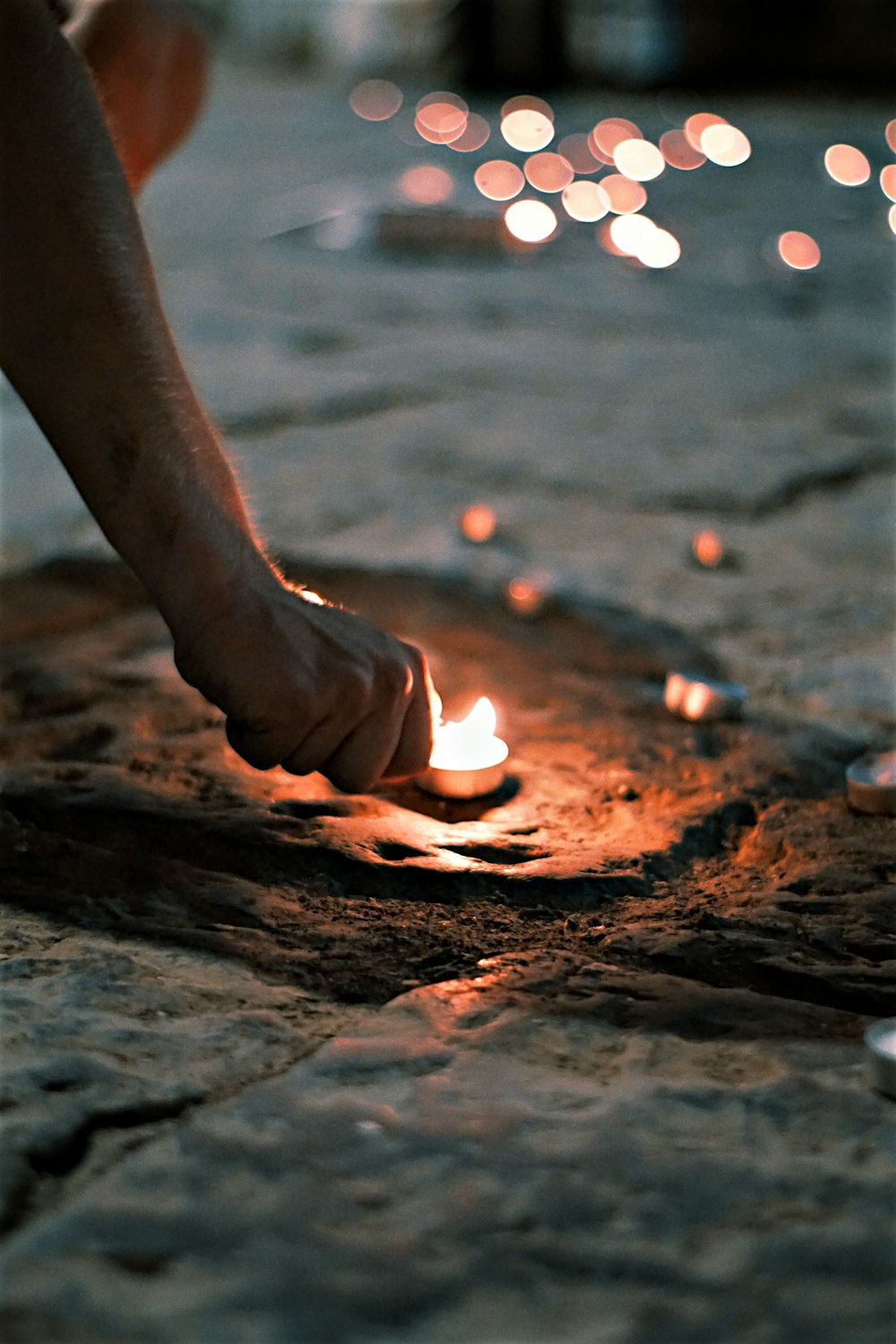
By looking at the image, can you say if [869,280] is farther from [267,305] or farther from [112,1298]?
[112,1298]

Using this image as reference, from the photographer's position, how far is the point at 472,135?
757cm

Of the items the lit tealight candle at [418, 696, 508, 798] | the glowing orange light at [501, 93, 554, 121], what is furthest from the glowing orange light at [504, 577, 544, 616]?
the glowing orange light at [501, 93, 554, 121]

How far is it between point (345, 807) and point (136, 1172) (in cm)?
59

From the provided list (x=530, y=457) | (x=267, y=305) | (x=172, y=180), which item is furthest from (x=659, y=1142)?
(x=172, y=180)

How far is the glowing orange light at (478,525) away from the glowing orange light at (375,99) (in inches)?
267

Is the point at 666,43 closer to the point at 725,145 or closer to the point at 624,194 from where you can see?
the point at 725,145

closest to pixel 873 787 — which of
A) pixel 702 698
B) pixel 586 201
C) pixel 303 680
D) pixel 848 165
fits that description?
pixel 702 698

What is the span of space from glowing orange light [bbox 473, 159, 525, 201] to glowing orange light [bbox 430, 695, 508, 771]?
4.64 metres

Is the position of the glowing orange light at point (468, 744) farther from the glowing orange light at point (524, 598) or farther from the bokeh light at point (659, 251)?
the bokeh light at point (659, 251)

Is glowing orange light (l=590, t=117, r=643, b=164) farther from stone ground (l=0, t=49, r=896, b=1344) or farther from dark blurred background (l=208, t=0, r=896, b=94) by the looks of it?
stone ground (l=0, t=49, r=896, b=1344)

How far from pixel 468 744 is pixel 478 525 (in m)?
0.84

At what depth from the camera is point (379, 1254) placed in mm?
821

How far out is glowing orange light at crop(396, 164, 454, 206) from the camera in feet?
18.2

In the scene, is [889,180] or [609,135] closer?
[889,180]
